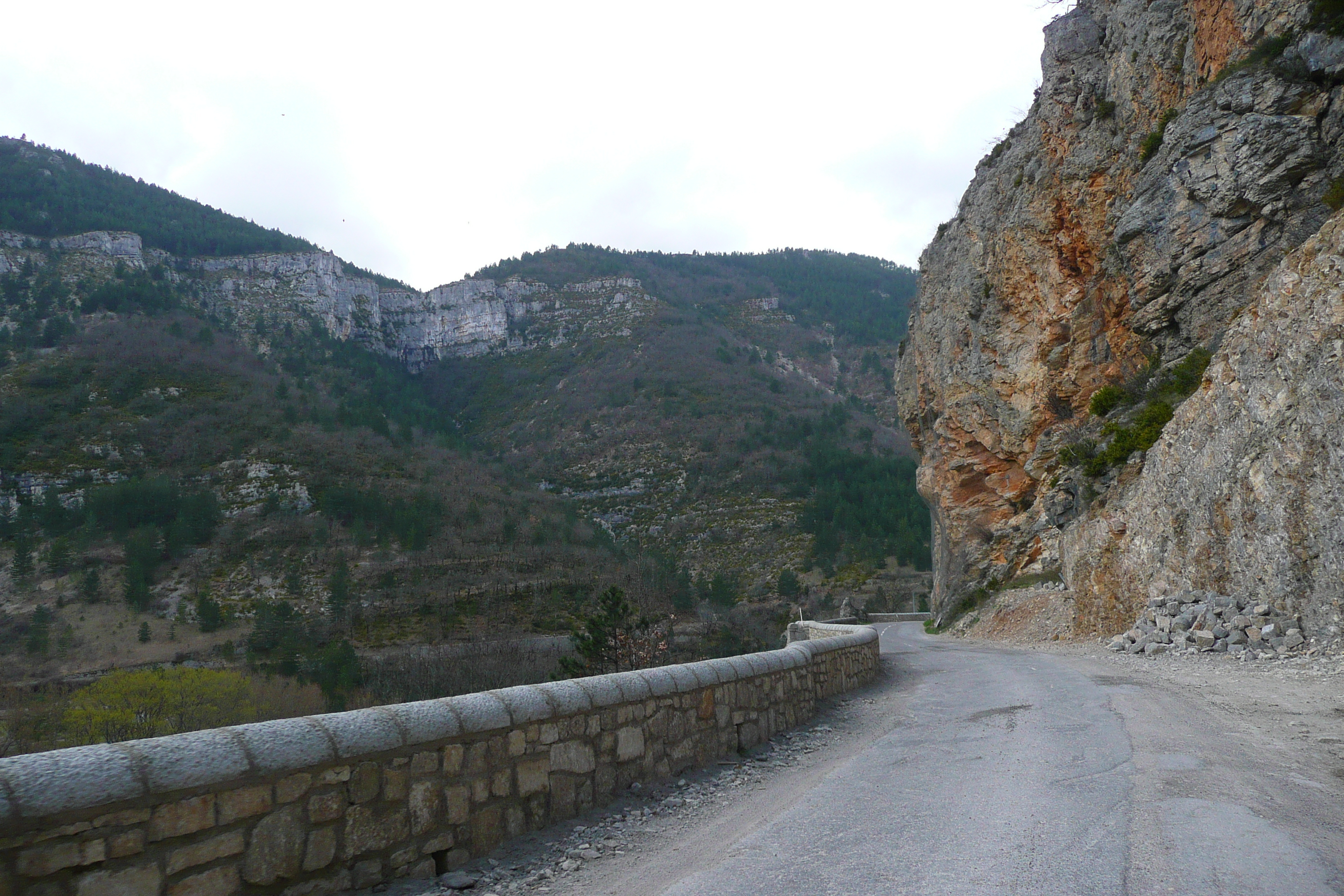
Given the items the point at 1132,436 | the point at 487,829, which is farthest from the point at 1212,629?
the point at 487,829

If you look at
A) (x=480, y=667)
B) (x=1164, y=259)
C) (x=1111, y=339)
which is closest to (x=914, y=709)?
(x=1164, y=259)

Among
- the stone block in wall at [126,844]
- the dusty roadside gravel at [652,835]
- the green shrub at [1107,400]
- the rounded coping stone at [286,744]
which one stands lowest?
the dusty roadside gravel at [652,835]

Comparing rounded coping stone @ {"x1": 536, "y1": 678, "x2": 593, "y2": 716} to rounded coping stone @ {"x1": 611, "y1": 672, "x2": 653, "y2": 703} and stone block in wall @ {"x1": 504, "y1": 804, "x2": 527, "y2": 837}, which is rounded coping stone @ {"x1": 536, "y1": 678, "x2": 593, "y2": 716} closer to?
rounded coping stone @ {"x1": 611, "y1": 672, "x2": 653, "y2": 703}

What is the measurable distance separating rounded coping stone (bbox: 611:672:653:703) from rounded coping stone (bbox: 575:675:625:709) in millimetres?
36

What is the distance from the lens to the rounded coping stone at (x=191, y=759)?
3.39m

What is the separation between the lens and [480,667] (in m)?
52.7

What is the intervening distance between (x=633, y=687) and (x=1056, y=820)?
123 inches

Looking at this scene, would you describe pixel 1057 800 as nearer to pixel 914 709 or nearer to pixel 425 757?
pixel 425 757

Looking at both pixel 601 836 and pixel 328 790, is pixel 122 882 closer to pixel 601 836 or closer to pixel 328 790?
pixel 328 790

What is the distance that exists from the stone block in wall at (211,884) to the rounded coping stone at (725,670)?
461cm

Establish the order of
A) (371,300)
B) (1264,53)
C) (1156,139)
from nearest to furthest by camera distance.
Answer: (1264,53) → (1156,139) → (371,300)

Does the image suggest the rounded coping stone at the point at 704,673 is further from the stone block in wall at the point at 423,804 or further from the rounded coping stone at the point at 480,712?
the stone block in wall at the point at 423,804

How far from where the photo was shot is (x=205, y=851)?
350 centimetres

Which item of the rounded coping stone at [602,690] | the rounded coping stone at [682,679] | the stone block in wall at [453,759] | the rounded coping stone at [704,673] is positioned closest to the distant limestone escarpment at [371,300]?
the rounded coping stone at [704,673]
